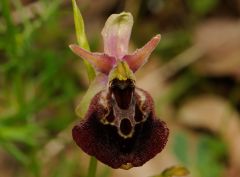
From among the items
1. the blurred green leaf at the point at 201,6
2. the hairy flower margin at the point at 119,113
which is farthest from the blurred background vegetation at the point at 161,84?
the hairy flower margin at the point at 119,113

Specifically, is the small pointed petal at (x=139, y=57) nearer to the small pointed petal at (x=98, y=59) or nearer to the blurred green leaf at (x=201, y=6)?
the small pointed petal at (x=98, y=59)

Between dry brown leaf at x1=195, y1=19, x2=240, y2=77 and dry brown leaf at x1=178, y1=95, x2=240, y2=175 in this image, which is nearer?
dry brown leaf at x1=178, y1=95, x2=240, y2=175

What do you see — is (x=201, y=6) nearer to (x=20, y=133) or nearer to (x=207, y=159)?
(x=207, y=159)

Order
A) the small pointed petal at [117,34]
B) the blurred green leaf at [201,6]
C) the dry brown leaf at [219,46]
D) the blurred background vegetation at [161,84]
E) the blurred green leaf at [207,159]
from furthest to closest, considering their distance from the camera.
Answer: the blurred green leaf at [201,6]
the dry brown leaf at [219,46]
the blurred green leaf at [207,159]
the blurred background vegetation at [161,84]
the small pointed petal at [117,34]

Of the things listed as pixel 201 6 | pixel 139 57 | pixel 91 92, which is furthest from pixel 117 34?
pixel 201 6

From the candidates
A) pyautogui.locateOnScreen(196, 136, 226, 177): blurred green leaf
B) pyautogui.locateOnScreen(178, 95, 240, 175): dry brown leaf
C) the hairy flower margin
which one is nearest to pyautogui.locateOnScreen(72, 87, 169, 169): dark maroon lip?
the hairy flower margin

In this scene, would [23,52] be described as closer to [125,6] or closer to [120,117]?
[120,117]

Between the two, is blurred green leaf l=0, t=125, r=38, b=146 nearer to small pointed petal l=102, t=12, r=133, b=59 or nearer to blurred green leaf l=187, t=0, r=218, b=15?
small pointed petal l=102, t=12, r=133, b=59

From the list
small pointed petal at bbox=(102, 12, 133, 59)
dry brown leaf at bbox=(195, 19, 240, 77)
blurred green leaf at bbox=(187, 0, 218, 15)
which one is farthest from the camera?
blurred green leaf at bbox=(187, 0, 218, 15)
